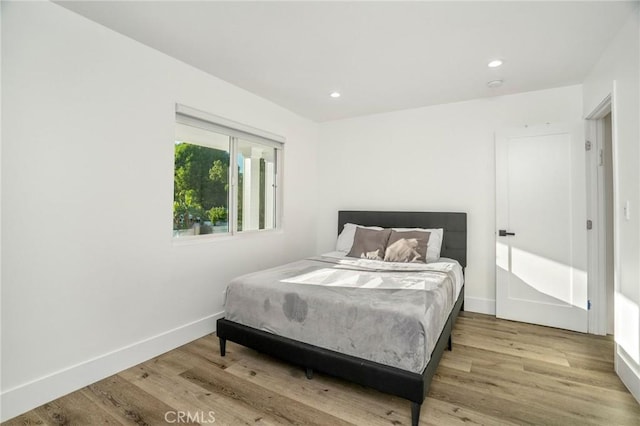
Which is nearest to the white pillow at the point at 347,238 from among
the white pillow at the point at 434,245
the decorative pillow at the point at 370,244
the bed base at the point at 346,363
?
the decorative pillow at the point at 370,244

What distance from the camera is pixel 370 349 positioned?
5.91 ft

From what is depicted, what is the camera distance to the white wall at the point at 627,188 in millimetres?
1919

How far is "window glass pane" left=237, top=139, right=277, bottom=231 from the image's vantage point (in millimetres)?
3479

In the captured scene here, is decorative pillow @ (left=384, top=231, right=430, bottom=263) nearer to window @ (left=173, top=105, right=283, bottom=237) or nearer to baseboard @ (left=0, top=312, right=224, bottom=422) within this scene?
window @ (left=173, top=105, right=283, bottom=237)

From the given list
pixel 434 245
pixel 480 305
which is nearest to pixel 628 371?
pixel 480 305

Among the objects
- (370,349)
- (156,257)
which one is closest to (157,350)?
(156,257)

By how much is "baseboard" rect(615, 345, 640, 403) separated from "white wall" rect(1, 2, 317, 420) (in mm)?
3200

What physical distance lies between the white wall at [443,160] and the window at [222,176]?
1.08 metres

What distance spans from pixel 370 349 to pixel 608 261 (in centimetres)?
274

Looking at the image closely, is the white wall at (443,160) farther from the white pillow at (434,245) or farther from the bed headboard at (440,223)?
the white pillow at (434,245)

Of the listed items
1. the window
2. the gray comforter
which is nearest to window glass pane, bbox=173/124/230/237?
the window

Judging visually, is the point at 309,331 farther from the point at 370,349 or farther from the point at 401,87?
the point at 401,87

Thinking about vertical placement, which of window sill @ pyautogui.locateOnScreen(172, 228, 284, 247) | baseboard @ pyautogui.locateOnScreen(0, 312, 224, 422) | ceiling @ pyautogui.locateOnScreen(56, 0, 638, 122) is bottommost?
baseboard @ pyautogui.locateOnScreen(0, 312, 224, 422)

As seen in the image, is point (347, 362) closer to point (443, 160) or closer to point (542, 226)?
point (542, 226)
